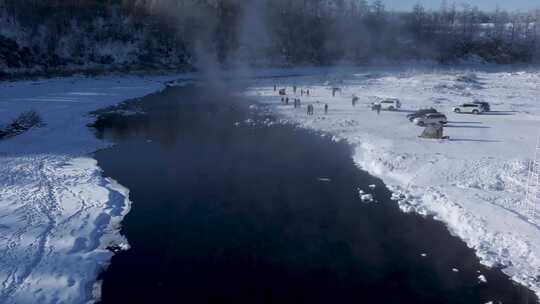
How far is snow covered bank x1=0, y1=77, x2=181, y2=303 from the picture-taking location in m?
11.0

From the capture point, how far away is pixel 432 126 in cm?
2514

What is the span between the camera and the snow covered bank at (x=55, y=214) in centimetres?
1098

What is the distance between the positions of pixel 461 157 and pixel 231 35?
6605cm

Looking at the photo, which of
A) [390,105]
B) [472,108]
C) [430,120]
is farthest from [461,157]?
[390,105]

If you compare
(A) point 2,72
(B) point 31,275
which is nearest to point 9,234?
(B) point 31,275

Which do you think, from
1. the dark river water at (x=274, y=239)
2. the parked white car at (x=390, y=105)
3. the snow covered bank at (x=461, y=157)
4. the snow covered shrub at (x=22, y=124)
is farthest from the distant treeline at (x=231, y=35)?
the dark river water at (x=274, y=239)

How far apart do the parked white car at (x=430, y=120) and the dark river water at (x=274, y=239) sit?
6.93 m

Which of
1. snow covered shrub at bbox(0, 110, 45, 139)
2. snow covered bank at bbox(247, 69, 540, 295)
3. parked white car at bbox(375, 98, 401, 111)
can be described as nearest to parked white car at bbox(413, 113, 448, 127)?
snow covered bank at bbox(247, 69, 540, 295)

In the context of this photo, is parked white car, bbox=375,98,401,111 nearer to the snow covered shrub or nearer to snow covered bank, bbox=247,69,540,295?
snow covered bank, bbox=247,69,540,295

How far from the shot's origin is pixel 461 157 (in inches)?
795

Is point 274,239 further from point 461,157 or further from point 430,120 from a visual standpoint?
point 430,120

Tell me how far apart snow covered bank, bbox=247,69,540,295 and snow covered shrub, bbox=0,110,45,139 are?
51.5 feet

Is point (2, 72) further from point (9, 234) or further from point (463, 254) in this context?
point (463, 254)

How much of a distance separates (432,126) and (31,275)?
20.2m
